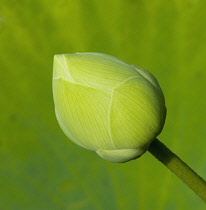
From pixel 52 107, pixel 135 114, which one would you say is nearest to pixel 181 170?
pixel 135 114

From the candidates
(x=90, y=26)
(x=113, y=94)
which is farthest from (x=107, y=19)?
(x=113, y=94)

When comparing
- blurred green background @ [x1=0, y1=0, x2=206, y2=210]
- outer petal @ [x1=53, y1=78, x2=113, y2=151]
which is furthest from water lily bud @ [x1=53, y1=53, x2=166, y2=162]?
blurred green background @ [x1=0, y1=0, x2=206, y2=210]

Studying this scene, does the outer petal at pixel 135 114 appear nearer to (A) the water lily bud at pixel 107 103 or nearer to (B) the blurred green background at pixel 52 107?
(A) the water lily bud at pixel 107 103

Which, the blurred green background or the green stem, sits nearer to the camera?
the green stem

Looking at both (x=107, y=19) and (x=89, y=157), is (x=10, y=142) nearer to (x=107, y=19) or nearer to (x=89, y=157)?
(x=89, y=157)

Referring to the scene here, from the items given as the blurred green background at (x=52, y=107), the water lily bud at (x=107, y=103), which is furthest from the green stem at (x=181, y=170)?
the blurred green background at (x=52, y=107)

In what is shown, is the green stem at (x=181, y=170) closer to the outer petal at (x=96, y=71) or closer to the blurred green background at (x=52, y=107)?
the outer petal at (x=96, y=71)

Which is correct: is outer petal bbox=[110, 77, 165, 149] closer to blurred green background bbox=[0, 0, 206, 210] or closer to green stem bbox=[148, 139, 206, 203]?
green stem bbox=[148, 139, 206, 203]

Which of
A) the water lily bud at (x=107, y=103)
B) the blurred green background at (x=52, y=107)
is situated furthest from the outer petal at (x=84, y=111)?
the blurred green background at (x=52, y=107)

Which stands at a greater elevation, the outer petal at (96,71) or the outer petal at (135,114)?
the outer petal at (96,71)

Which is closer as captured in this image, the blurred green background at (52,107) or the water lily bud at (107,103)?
the water lily bud at (107,103)
